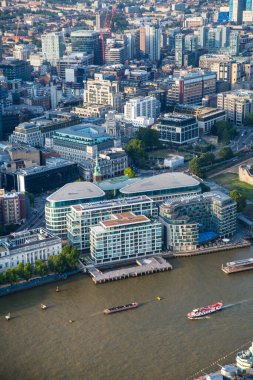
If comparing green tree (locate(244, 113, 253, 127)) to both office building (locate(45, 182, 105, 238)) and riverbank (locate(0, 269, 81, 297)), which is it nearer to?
office building (locate(45, 182, 105, 238))

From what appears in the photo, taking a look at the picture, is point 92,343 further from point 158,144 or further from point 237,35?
point 237,35

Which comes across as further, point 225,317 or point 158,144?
point 158,144

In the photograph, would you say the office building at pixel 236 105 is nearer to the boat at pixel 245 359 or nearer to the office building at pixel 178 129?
the office building at pixel 178 129

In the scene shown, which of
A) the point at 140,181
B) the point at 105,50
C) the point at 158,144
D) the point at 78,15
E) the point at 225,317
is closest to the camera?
the point at 225,317

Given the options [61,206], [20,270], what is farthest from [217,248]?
[20,270]

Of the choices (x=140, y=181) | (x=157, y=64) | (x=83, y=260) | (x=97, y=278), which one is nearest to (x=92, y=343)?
(x=97, y=278)

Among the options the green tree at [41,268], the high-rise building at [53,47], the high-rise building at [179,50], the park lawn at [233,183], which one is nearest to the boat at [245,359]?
the green tree at [41,268]

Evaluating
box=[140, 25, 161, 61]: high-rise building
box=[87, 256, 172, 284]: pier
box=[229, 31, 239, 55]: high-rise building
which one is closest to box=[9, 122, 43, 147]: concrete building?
box=[87, 256, 172, 284]: pier

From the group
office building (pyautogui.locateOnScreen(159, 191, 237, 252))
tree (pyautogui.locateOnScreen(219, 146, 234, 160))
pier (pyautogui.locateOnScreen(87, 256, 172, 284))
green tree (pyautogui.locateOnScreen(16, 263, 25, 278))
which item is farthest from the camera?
A: tree (pyautogui.locateOnScreen(219, 146, 234, 160))
